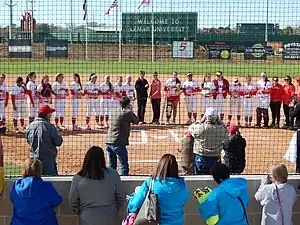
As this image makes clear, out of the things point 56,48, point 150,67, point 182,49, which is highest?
point 56,48

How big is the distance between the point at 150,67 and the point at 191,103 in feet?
61.7

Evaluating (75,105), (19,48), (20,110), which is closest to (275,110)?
(75,105)

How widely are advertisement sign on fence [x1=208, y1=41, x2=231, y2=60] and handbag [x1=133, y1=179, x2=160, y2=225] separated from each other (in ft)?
98.0

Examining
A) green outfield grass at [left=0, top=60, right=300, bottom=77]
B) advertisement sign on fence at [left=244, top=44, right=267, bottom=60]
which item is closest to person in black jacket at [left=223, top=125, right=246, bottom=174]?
green outfield grass at [left=0, top=60, right=300, bottom=77]

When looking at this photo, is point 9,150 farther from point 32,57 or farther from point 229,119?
point 32,57

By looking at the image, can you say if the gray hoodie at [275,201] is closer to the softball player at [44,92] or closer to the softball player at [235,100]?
the softball player at [44,92]

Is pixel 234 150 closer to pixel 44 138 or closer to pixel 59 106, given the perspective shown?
pixel 44 138

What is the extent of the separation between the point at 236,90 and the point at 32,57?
19.0 metres

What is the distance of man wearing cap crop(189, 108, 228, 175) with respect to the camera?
7.89 meters

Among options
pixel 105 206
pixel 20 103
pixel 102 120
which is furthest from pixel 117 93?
pixel 105 206

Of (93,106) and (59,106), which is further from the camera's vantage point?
(93,106)

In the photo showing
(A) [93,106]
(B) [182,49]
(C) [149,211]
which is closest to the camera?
(C) [149,211]

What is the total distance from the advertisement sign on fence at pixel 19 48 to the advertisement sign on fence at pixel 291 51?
50.4 ft

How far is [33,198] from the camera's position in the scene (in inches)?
217
